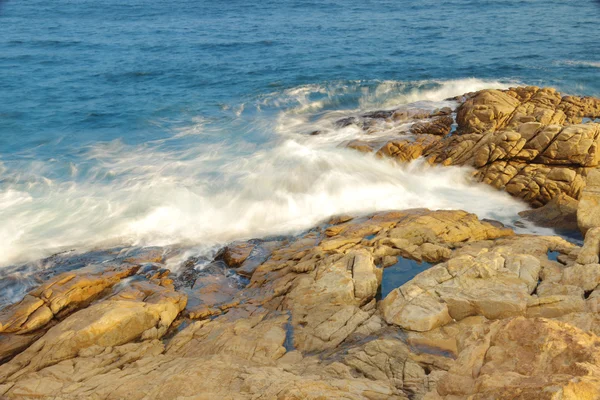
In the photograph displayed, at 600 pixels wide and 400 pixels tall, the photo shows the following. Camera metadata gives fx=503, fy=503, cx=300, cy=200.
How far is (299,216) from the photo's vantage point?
1605 cm

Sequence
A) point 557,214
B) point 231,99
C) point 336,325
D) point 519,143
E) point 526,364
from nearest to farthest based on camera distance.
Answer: point 526,364, point 336,325, point 557,214, point 519,143, point 231,99

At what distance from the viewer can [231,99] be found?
2892 cm

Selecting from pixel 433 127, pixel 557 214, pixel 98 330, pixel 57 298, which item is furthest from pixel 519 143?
pixel 57 298

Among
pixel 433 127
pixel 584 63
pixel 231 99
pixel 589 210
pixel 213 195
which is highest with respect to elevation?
pixel 584 63

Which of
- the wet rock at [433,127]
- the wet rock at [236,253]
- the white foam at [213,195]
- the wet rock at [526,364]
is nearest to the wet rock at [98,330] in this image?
the wet rock at [236,253]

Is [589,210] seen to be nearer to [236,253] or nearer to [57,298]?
[236,253]

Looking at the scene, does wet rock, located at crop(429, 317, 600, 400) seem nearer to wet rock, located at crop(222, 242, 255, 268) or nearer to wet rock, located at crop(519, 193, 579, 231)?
wet rock, located at crop(222, 242, 255, 268)

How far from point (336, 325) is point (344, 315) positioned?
1.08 feet

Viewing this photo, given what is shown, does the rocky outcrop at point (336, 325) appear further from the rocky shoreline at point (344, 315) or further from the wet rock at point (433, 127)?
the wet rock at point (433, 127)

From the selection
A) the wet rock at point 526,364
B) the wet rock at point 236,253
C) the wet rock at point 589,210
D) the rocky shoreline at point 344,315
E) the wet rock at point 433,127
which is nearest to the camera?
the wet rock at point 526,364

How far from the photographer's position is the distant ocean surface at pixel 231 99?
→ 1652 centimetres

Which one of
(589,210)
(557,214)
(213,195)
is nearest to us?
(589,210)

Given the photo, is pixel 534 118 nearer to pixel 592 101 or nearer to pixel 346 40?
pixel 592 101

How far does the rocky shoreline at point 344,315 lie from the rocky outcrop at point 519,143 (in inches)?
3.9
